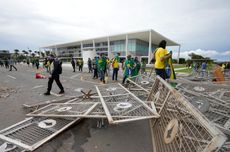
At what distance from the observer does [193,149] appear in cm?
159

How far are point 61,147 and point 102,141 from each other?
2.61 ft

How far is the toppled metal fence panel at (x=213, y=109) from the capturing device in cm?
314

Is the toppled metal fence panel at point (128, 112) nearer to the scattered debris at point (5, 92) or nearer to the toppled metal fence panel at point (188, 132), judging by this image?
the toppled metal fence panel at point (188, 132)

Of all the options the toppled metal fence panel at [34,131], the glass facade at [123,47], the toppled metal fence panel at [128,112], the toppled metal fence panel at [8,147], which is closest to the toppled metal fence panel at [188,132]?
the toppled metal fence panel at [128,112]

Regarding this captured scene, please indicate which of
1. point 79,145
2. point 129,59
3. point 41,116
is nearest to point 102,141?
point 79,145

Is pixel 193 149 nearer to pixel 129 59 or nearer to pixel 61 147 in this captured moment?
pixel 61 147

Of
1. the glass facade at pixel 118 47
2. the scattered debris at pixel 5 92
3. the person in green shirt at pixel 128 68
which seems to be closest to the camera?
the scattered debris at pixel 5 92

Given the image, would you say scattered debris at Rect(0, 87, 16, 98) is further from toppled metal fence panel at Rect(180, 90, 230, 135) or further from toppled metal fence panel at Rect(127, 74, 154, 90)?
toppled metal fence panel at Rect(180, 90, 230, 135)

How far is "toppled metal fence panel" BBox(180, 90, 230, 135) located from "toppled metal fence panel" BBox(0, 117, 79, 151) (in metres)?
3.10

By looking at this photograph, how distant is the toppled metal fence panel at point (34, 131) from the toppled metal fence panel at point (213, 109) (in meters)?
3.10

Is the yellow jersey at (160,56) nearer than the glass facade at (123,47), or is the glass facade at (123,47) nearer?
the yellow jersey at (160,56)

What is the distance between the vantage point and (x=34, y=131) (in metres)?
2.99

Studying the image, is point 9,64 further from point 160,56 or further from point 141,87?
point 160,56

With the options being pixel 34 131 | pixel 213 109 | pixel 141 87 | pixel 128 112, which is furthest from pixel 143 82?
pixel 34 131
